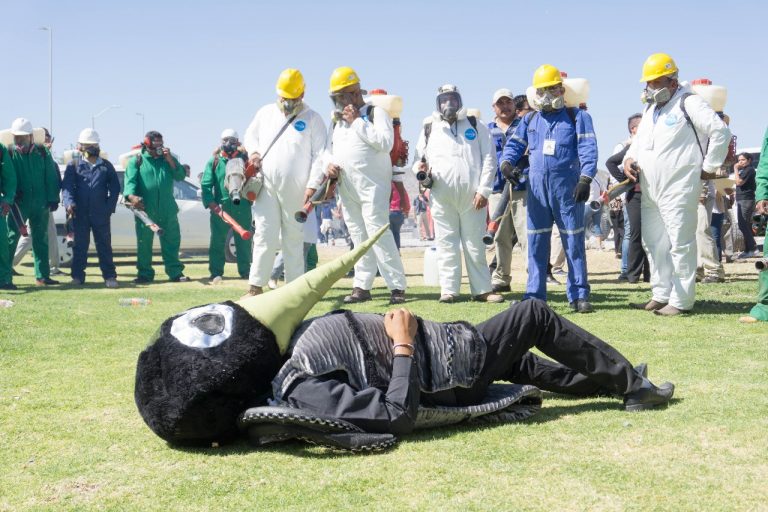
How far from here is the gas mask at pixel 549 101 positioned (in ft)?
30.6

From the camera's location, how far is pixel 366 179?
10.6 m

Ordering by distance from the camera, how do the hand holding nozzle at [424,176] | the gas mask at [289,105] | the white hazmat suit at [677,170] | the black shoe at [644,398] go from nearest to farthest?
1. the black shoe at [644,398]
2. the white hazmat suit at [677,170]
3. the hand holding nozzle at [424,176]
4. the gas mask at [289,105]

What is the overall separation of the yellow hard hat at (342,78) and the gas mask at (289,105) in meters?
0.53

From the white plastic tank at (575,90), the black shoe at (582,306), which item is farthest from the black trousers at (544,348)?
the white plastic tank at (575,90)

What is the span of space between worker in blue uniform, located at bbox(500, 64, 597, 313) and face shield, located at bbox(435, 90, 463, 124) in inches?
44.9

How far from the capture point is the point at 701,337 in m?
7.62

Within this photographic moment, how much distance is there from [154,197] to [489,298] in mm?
6780

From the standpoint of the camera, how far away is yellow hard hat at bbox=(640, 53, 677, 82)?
880cm

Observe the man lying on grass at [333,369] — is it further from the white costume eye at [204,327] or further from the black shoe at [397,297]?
the black shoe at [397,297]

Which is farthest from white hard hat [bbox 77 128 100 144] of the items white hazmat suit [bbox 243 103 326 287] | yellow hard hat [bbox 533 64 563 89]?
yellow hard hat [bbox 533 64 563 89]

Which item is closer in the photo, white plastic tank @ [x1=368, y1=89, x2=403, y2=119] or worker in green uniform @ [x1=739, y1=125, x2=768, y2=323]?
worker in green uniform @ [x1=739, y1=125, x2=768, y2=323]

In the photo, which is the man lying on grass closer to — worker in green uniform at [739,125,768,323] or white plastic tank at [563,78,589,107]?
worker in green uniform at [739,125,768,323]

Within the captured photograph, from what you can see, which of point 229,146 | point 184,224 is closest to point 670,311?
point 229,146

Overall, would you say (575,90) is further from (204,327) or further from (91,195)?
(91,195)
